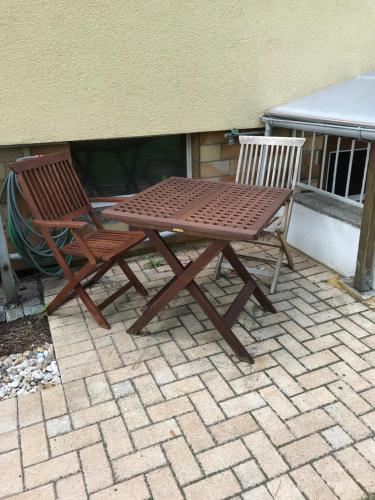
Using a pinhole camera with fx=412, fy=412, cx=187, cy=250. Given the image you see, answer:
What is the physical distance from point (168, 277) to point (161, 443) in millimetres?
1843

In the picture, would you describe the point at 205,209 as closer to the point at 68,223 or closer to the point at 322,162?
the point at 68,223

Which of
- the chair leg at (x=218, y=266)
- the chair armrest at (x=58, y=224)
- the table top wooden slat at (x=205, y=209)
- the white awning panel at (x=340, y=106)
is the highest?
the white awning panel at (x=340, y=106)

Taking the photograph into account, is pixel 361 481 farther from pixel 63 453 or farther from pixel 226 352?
pixel 63 453

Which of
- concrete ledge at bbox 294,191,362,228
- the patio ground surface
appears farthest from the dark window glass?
the patio ground surface

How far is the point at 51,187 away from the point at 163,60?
1.51 meters

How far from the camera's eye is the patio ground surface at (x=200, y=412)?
1875mm

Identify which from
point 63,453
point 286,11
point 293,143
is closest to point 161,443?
point 63,453

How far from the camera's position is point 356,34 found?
→ 4.14 m

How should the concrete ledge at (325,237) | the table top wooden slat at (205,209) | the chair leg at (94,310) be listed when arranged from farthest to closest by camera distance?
the concrete ledge at (325,237) < the chair leg at (94,310) < the table top wooden slat at (205,209)

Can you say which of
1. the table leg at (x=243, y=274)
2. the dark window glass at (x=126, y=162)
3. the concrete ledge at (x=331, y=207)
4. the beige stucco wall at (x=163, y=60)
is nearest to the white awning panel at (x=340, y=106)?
the beige stucco wall at (x=163, y=60)

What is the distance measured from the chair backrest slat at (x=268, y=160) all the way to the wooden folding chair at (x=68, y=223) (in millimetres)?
Result: 1377

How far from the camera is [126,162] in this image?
4094 millimetres

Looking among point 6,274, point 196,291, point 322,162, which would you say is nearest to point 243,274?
point 196,291

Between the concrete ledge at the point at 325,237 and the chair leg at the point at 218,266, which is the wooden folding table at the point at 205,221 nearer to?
the chair leg at the point at 218,266
